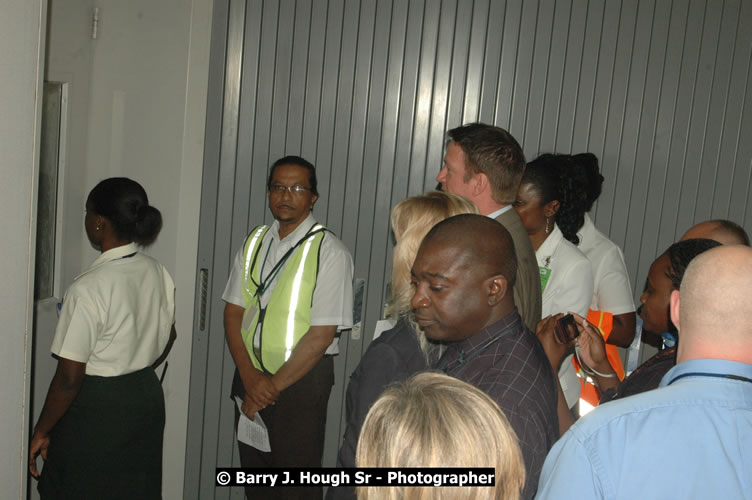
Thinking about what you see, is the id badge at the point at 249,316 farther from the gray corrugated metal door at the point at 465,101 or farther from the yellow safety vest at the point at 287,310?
the gray corrugated metal door at the point at 465,101

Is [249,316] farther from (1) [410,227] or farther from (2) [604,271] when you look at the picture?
(2) [604,271]

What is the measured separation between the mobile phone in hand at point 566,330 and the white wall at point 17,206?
66.5 inches

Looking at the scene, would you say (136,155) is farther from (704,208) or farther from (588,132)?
(704,208)

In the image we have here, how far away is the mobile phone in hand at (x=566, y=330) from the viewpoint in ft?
7.83

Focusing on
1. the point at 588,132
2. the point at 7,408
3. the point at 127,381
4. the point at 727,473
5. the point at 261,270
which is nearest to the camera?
the point at 727,473

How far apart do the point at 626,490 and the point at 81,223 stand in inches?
130

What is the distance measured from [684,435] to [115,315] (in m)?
2.49

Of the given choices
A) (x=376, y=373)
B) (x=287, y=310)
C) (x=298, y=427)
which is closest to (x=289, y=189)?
(x=287, y=310)

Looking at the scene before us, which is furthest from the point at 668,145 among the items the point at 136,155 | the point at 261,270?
the point at 136,155

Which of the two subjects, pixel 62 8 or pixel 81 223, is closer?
pixel 62 8

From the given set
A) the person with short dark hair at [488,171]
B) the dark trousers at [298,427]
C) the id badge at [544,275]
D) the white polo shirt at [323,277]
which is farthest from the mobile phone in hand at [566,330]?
the dark trousers at [298,427]

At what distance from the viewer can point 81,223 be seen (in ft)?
12.3

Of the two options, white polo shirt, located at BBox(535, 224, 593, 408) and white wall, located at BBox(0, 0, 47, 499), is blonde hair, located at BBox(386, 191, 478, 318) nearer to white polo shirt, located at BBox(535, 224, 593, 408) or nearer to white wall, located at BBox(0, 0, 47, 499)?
white polo shirt, located at BBox(535, 224, 593, 408)

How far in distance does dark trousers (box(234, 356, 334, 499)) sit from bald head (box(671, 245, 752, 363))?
2339mm
